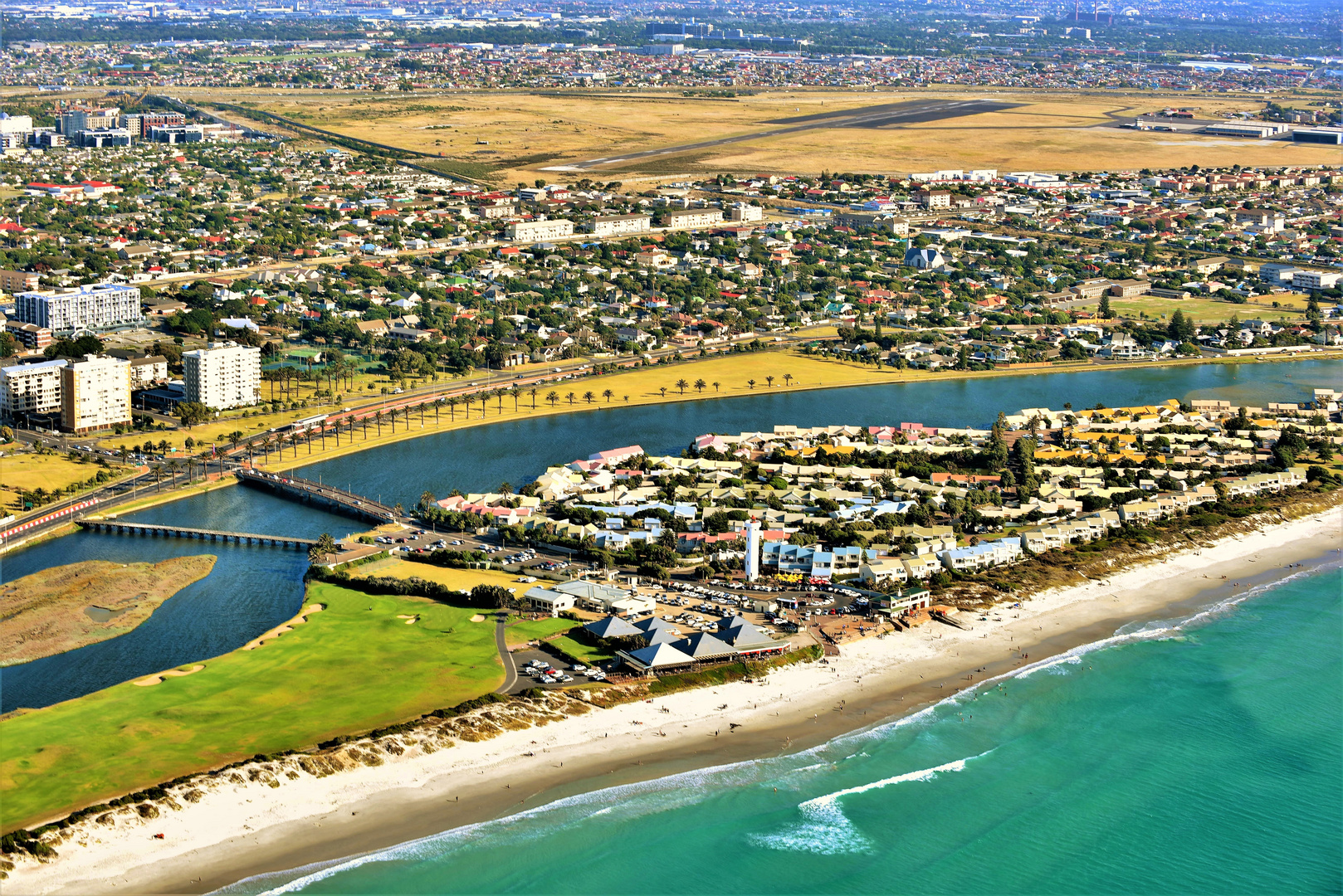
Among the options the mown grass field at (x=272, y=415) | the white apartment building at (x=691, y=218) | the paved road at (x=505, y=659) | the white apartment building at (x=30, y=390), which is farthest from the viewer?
the white apartment building at (x=691, y=218)

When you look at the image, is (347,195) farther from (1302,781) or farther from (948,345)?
(1302,781)

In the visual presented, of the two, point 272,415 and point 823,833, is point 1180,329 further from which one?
point 823,833

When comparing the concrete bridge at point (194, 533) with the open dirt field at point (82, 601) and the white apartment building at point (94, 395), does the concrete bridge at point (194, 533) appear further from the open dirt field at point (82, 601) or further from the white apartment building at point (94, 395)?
the white apartment building at point (94, 395)

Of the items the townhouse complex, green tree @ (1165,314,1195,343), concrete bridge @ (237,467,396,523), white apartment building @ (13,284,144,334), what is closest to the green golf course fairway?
the townhouse complex

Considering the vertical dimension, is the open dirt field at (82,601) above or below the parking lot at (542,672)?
below

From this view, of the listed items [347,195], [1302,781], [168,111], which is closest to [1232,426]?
[1302,781]

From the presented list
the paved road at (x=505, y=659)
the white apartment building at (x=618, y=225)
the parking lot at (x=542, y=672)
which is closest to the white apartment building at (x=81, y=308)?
the white apartment building at (x=618, y=225)

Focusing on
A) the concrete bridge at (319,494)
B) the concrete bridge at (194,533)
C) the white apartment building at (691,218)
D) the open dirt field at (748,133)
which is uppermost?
the open dirt field at (748,133)

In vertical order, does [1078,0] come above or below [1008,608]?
above
